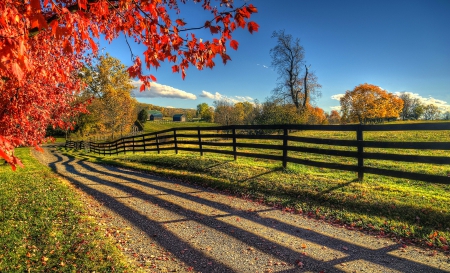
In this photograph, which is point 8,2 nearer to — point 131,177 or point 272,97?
point 131,177

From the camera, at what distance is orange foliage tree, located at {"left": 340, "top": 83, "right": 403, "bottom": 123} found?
46.0 m

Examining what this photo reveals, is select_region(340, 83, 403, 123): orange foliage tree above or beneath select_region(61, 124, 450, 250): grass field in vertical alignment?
above

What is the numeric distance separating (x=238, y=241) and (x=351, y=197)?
2868mm

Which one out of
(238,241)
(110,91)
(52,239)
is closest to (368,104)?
(110,91)


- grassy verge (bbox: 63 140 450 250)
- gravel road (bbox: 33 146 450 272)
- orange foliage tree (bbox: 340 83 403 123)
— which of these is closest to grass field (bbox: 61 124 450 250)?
grassy verge (bbox: 63 140 450 250)

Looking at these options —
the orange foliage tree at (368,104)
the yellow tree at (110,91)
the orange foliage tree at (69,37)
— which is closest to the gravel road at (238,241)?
the orange foliage tree at (69,37)

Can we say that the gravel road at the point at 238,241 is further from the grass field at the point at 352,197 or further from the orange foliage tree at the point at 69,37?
the orange foliage tree at the point at 69,37

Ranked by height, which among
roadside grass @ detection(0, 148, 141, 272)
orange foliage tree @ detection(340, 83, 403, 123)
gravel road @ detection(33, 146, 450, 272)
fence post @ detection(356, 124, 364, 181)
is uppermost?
orange foliage tree @ detection(340, 83, 403, 123)

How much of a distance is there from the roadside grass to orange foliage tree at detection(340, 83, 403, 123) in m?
49.4

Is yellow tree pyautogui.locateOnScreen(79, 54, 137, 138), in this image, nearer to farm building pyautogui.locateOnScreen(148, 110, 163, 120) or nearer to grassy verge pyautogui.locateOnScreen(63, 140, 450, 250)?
grassy verge pyautogui.locateOnScreen(63, 140, 450, 250)

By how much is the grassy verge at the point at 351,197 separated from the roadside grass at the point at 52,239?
3298 millimetres

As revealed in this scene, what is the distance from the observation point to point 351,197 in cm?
524

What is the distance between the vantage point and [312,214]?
4816 mm

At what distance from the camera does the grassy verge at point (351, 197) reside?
162 inches
